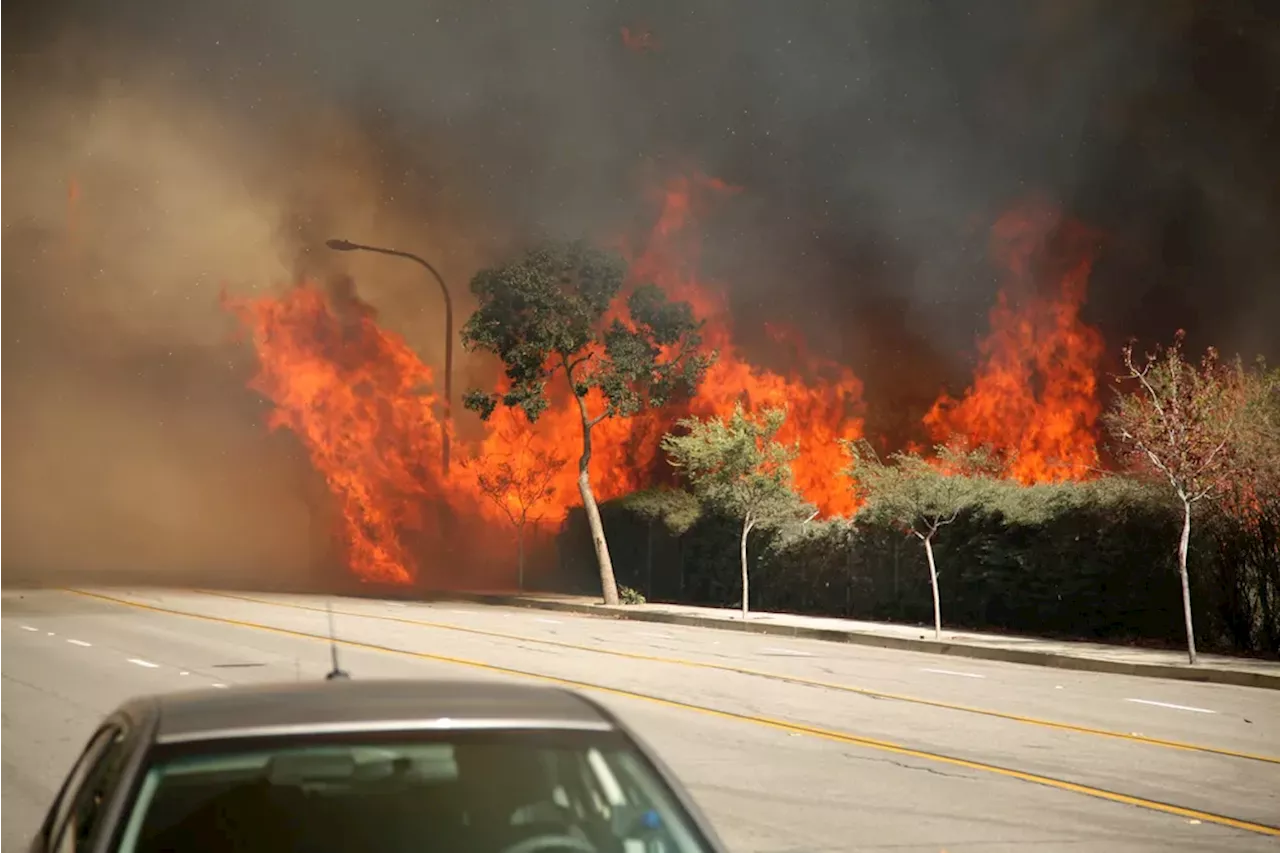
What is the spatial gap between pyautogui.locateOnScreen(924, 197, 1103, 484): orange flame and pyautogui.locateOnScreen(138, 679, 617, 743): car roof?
47.3 metres

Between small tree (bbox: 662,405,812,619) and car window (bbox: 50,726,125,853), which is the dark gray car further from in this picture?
small tree (bbox: 662,405,812,619)

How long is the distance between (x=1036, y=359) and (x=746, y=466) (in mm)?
21847

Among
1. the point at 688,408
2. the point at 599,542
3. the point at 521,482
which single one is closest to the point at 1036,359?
the point at 688,408

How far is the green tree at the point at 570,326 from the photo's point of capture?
36.2 meters

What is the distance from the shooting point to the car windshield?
11.2 feet

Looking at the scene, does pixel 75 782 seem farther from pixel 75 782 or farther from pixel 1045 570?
pixel 1045 570

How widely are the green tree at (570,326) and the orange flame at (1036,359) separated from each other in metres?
16.6

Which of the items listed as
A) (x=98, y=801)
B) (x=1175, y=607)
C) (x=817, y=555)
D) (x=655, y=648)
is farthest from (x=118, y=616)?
(x=98, y=801)

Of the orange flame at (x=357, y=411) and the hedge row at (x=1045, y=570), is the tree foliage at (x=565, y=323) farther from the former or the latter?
the orange flame at (x=357, y=411)

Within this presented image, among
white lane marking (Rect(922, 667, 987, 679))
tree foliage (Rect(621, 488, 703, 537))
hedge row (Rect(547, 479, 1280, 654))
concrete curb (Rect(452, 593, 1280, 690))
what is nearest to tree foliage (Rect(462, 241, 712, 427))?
tree foliage (Rect(621, 488, 703, 537))

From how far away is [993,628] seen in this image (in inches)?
1109

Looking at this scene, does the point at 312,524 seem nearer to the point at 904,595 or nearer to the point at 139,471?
the point at 139,471

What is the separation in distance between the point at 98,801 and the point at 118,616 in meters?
26.2

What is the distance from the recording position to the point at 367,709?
3525 millimetres
